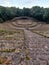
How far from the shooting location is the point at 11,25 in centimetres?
2467

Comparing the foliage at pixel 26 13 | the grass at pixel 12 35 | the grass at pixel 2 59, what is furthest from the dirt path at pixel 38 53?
the foliage at pixel 26 13

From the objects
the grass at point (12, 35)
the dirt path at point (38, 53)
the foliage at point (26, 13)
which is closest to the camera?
the dirt path at point (38, 53)

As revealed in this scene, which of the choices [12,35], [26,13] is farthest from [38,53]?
[26,13]

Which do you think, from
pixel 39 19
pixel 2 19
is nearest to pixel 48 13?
pixel 39 19

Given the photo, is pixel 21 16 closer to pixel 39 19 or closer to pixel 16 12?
pixel 16 12

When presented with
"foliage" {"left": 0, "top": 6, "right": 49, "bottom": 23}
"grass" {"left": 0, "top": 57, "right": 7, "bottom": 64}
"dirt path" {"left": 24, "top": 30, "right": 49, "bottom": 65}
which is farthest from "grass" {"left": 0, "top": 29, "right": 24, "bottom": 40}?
"foliage" {"left": 0, "top": 6, "right": 49, "bottom": 23}

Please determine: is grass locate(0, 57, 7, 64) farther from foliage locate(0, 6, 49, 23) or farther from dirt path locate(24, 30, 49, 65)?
foliage locate(0, 6, 49, 23)

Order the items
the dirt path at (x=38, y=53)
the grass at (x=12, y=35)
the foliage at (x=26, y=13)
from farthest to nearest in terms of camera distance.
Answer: the foliage at (x=26, y=13)
the grass at (x=12, y=35)
the dirt path at (x=38, y=53)

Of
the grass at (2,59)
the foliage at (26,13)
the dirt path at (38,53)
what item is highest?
the grass at (2,59)

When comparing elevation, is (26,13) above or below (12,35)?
below

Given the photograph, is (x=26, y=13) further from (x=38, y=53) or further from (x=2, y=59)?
(x=2, y=59)

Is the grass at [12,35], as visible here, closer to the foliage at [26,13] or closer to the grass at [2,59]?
the grass at [2,59]

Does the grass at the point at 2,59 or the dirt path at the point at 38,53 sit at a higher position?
the grass at the point at 2,59

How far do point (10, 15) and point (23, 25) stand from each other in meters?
4.45
